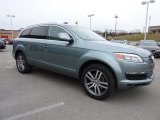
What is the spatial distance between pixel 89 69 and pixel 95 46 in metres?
0.54

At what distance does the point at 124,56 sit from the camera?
424cm

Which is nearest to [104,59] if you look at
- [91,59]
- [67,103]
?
[91,59]

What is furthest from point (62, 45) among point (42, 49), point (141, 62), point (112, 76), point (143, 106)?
point (143, 106)

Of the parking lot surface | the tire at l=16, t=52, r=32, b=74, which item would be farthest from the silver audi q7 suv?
the tire at l=16, t=52, r=32, b=74

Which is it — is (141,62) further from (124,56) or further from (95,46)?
(95,46)

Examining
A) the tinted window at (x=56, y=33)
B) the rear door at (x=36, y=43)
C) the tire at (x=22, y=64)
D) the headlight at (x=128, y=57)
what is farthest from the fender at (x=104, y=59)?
the tire at (x=22, y=64)

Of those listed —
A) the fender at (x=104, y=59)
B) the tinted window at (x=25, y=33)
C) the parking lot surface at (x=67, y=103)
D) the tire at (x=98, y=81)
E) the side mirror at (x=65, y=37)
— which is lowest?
the parking lot surface at (x=67, y=103)

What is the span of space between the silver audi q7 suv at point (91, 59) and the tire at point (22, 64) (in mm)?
525

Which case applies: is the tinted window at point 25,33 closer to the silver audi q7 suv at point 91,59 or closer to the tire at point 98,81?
the silver audi q7 suv at point 91,59

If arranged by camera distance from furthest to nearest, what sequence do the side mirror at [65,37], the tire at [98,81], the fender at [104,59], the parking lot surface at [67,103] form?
1. the side mirror at [65,37]
2. the tire at [98,81]
3. the fender at [104,59]
4. the parking lot surface at [67,103]

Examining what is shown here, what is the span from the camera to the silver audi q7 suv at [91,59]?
13.9ft

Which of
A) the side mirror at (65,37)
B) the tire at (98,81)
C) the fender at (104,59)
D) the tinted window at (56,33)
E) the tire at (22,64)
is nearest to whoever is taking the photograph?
the fender at (104,59)

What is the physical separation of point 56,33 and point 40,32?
0.86 metres

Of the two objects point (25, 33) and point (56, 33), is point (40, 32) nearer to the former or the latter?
point (56, 33)
